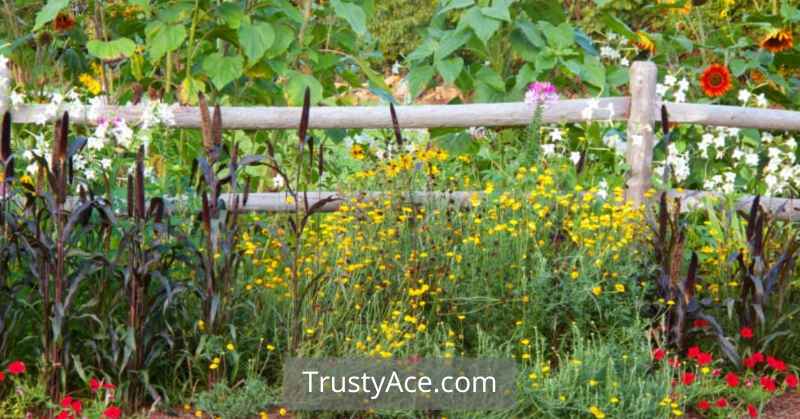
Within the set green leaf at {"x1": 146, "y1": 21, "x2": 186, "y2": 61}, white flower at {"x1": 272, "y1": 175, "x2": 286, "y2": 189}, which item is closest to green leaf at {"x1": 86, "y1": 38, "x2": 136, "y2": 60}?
green leaf at {"x1": 146, "y1": 21, "x2": 186, "y2": 61}

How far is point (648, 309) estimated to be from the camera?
15.7 ft

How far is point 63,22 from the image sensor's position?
6.34 metres

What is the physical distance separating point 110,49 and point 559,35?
2.47 meters

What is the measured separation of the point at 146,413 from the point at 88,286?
1.76 feet

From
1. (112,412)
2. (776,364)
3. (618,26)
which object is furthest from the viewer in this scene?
(618,26)

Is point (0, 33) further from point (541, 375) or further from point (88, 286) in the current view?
point (541, 375)

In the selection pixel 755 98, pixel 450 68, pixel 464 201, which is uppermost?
pixel 450 68

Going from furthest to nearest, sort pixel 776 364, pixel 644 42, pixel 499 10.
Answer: pixel 644 42
pixel 499 10
pixel 776 364

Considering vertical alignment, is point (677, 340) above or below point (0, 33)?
below

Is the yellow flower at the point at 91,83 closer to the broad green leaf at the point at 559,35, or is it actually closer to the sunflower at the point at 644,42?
the broad green leaf at the point at 559,35

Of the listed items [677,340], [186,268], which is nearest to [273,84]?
[186,268]

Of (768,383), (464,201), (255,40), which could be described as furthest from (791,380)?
(255,40)

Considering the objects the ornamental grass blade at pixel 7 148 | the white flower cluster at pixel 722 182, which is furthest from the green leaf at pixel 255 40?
the white flower cluster at pixel 722 182

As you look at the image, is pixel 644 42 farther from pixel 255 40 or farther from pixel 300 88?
pixel 255 40
